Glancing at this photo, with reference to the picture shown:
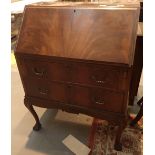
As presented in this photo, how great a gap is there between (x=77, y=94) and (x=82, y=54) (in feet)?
0.96

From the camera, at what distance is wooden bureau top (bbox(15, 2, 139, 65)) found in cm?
103

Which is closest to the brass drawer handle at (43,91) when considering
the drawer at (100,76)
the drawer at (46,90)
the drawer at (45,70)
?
the drawer at (46,90)

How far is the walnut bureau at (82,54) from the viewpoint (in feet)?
3.41

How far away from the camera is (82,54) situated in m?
1.08

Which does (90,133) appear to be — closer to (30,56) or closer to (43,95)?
(43,95)

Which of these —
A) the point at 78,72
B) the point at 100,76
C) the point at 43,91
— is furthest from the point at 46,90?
the point at 100,76

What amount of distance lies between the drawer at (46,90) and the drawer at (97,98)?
7cm

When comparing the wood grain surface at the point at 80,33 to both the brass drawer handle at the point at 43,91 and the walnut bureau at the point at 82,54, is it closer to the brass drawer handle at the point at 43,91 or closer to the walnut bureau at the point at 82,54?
the walnut bureau at the point at 82,54

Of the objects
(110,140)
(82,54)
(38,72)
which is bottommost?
(110,140)

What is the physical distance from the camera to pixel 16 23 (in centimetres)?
298

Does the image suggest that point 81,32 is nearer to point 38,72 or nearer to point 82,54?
point 82,54
